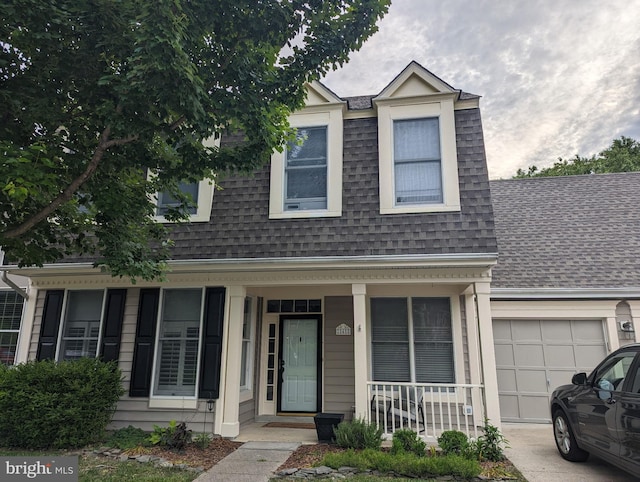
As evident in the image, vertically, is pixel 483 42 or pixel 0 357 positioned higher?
pixel 483 42

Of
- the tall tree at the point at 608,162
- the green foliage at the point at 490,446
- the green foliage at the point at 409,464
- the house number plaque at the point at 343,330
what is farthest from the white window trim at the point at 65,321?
the tall tree at the point at 608,162

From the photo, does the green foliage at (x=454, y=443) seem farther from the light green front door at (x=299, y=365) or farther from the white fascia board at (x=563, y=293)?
the white fascia board at (x=563, y=293)

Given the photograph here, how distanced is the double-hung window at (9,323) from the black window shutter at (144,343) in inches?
158

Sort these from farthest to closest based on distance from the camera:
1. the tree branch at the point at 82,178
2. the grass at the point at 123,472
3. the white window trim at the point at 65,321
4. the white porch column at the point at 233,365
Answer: the white window trim at the point at 65,321
the white porch column at the point at 233,365
the grass at the point at 123,472
the tree branch at the point at 82,178

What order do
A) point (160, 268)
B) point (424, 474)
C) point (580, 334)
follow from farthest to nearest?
point (580, 334), point (160, 268), point (424, 474)

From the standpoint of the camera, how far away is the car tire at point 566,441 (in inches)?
209

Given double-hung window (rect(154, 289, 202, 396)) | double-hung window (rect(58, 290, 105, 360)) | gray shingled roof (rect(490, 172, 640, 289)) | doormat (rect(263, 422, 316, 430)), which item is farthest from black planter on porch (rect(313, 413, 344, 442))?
gray shingled roof (rect(490, 172, 640, 289))

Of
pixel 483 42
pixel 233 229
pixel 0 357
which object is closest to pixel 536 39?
pixel 483 42

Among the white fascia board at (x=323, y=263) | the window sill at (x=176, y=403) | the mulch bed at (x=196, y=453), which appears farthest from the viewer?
the window sill at (x=176, y=403)

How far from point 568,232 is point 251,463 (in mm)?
8844

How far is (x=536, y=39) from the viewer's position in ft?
30.3

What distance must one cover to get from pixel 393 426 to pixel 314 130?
205 inches

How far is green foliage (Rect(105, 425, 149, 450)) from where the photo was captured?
6109 millimetres

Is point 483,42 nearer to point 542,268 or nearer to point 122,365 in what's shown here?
point 542,268
